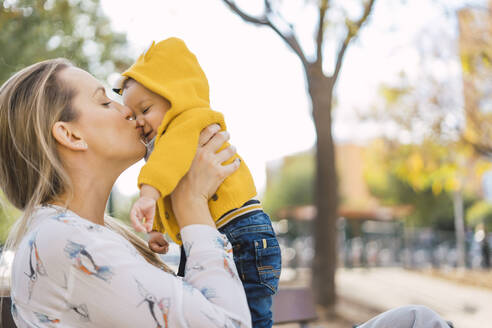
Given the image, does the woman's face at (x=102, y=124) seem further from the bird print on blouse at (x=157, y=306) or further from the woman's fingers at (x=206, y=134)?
the bird print on blouse at (x=157, y=306)

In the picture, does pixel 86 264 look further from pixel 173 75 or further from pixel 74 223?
pixel 173 75

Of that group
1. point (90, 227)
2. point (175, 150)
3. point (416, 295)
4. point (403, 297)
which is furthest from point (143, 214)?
point (416, 295)

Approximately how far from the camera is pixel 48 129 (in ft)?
5.14

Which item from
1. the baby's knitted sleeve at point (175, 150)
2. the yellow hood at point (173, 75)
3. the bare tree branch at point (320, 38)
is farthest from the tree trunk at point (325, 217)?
the baby's knitted sleeve at point (175, 150)

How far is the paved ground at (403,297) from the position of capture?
8.35 m

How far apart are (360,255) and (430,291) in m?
5.16

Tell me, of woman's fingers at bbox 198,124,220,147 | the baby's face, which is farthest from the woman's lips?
woman's fingers at bbox 198,124,220,147

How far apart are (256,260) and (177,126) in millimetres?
485

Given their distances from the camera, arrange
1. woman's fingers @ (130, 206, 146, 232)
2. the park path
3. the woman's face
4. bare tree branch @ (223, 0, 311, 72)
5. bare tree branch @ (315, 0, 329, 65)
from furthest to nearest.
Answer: the park path, bare tree branch @ (315, 0, 329, 65), bare tree branch @ (223, 0, 311, 72), the woman's face, woman's fingers @ (130, 206, 146, 232)

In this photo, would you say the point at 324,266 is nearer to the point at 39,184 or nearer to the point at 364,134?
the point at 39,184

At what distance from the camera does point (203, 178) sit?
160cm

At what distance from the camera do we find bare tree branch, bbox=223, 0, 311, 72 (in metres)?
7.35

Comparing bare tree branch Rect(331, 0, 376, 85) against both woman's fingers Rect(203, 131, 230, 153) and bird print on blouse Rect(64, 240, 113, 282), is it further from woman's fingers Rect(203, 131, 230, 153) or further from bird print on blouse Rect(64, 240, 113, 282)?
bird print on blouse Rect(64, 240, 113, 282)

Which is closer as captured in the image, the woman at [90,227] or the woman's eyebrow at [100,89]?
the woman at [90,227]
